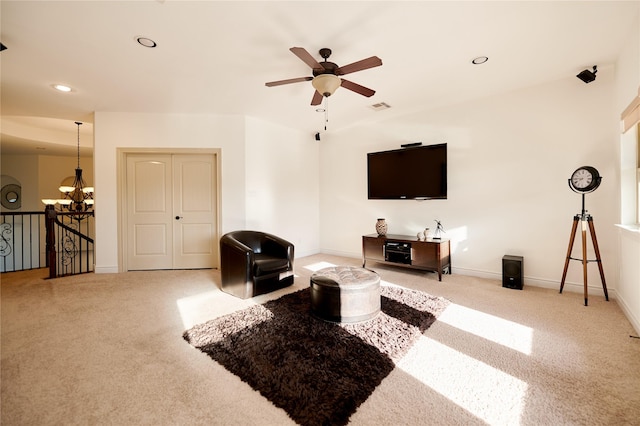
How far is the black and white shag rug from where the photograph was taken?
61.3 inches

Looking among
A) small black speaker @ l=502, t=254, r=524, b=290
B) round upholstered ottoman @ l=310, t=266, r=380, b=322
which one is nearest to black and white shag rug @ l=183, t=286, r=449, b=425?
round upholstered ottoman @ l=310, t=266, r=380, b=322

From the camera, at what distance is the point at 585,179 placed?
302 cm

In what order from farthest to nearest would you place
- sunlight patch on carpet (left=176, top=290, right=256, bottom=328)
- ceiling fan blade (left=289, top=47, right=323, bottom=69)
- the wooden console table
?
the wooden console table < sunlight patch on carpet (left=176, top=290, right=256, bottom=328) < ceiling fan blade (left=289, top=47, right=323, bottom=69)

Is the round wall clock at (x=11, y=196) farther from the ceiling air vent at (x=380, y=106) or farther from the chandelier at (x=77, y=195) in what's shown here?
the ceiling air vent at (x=380, y=106)

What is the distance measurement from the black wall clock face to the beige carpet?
4.18 feet

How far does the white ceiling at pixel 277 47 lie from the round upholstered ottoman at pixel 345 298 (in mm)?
2306


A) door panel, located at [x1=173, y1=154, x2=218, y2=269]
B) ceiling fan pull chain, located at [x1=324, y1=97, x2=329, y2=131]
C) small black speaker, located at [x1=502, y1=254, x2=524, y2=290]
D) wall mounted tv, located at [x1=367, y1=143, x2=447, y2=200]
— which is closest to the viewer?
small black speaker, located at [x1=502, y1=254, x2=524, y2=290]

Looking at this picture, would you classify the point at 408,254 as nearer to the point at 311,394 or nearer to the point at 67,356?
the point at 311,394

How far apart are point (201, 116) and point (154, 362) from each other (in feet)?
12.9

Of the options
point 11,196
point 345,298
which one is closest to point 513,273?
point 345,298

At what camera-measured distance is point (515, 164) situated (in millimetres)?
3688

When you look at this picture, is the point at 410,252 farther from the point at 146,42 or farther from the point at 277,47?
the point at 146,42

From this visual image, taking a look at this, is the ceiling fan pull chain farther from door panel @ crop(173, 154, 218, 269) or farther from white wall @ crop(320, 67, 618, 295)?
door panel @ crop(173, 154, 218, 269)

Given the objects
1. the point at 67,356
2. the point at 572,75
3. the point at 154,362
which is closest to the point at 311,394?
the point at 154,362
